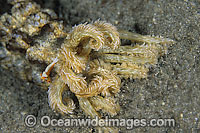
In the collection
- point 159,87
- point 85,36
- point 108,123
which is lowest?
point 108,123

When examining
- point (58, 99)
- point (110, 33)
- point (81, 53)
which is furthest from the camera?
point (81, 53)

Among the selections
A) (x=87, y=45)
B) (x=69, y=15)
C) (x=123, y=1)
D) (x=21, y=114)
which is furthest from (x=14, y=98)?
(x=123, y=1)

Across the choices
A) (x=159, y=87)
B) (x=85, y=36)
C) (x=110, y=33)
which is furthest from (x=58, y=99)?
(x=159, y=87)

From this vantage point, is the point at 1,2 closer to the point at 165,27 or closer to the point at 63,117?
the point at 63,117

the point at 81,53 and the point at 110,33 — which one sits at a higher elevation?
the point at 110,33

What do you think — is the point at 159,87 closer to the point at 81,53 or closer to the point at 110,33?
the point at 110,33

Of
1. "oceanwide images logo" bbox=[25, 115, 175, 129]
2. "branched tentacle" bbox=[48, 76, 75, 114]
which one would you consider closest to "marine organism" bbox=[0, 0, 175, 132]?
"branched tentacle" bbox=[48, 76, 75, 114]

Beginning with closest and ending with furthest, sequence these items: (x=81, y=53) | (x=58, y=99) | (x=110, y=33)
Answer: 1. (x=110, y=33)
2. (x=58, y=99)
3. (x=81, y=53)

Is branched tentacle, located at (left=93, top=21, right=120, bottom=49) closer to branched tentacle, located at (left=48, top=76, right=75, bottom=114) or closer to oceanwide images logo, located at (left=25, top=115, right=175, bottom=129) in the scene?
branched tentacle, located at (left=48, top=76, right=75, bottom=114)

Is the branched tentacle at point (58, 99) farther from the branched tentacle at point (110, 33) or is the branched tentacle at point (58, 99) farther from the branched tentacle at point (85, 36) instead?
the branched tentacle at point (110, 33)

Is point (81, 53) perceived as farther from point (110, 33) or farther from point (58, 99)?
point (58, 99)

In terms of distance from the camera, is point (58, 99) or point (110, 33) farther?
point (58, 99)
